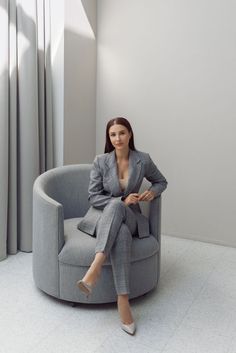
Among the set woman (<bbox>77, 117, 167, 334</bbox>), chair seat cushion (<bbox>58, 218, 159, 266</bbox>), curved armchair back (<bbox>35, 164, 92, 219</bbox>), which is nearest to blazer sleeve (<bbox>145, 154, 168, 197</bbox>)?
woman (<bbox>77, 117, 167, 334</bbox>)

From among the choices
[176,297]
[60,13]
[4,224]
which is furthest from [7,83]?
[176,297]

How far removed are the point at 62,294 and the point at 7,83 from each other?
4.77 feet

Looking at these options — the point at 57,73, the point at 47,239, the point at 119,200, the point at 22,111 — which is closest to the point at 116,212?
the point at 119,200

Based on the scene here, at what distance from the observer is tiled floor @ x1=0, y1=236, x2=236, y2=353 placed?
203cm

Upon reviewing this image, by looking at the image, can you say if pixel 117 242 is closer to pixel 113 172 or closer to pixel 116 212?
pixel 116 212

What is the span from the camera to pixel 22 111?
2.98 metres

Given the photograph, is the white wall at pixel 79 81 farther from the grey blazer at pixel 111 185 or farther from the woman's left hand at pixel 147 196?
the woman's left hand at pixel 147 196

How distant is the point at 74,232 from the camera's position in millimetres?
2486

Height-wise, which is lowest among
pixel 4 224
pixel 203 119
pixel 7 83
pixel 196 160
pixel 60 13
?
pixel 4 224

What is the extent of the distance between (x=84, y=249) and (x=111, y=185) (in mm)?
410

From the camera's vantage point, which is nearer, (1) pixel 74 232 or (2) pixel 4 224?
(1) pixel 74 232

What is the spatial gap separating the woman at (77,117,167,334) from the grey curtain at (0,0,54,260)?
28.5 inches

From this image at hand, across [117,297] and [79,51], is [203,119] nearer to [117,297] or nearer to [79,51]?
[79,51]

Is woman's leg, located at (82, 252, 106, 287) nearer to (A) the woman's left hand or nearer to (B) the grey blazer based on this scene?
(B) the grey blazer
